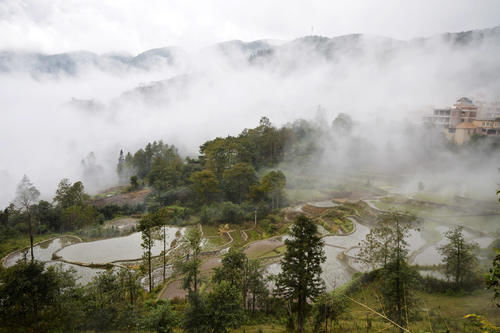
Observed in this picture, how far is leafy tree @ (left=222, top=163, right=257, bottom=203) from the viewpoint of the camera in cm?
3744

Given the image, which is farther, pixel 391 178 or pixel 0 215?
pixel 391 178

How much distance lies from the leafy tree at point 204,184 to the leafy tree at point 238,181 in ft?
5.46

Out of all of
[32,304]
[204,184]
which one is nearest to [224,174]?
[204,184]

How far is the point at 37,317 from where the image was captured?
1050 cm

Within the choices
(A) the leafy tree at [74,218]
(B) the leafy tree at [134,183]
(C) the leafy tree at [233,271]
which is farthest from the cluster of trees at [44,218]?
(C) the leafy tree at [233,271]

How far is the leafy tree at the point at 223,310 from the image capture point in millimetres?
9695

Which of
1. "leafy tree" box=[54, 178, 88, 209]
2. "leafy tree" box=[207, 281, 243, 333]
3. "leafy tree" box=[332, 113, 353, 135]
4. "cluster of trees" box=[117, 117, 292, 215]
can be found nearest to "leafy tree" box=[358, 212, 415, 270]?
"leafy tree" box=[207, 281, 243, 333]

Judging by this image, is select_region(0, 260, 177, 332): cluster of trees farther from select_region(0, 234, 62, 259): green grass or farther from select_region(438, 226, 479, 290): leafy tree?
select_region(0, 234, 62, 259): green grass

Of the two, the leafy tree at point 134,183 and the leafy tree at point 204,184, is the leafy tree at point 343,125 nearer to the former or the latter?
the leafy tree at point 204,184

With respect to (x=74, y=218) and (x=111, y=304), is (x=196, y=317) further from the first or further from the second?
(x=74, y=218)

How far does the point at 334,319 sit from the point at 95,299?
35.4 feet

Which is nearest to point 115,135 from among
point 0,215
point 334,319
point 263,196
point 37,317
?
point 0,215

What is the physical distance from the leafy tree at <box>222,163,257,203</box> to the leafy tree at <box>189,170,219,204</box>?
1.66m

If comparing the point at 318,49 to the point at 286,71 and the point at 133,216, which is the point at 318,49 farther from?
the point at 133,216
